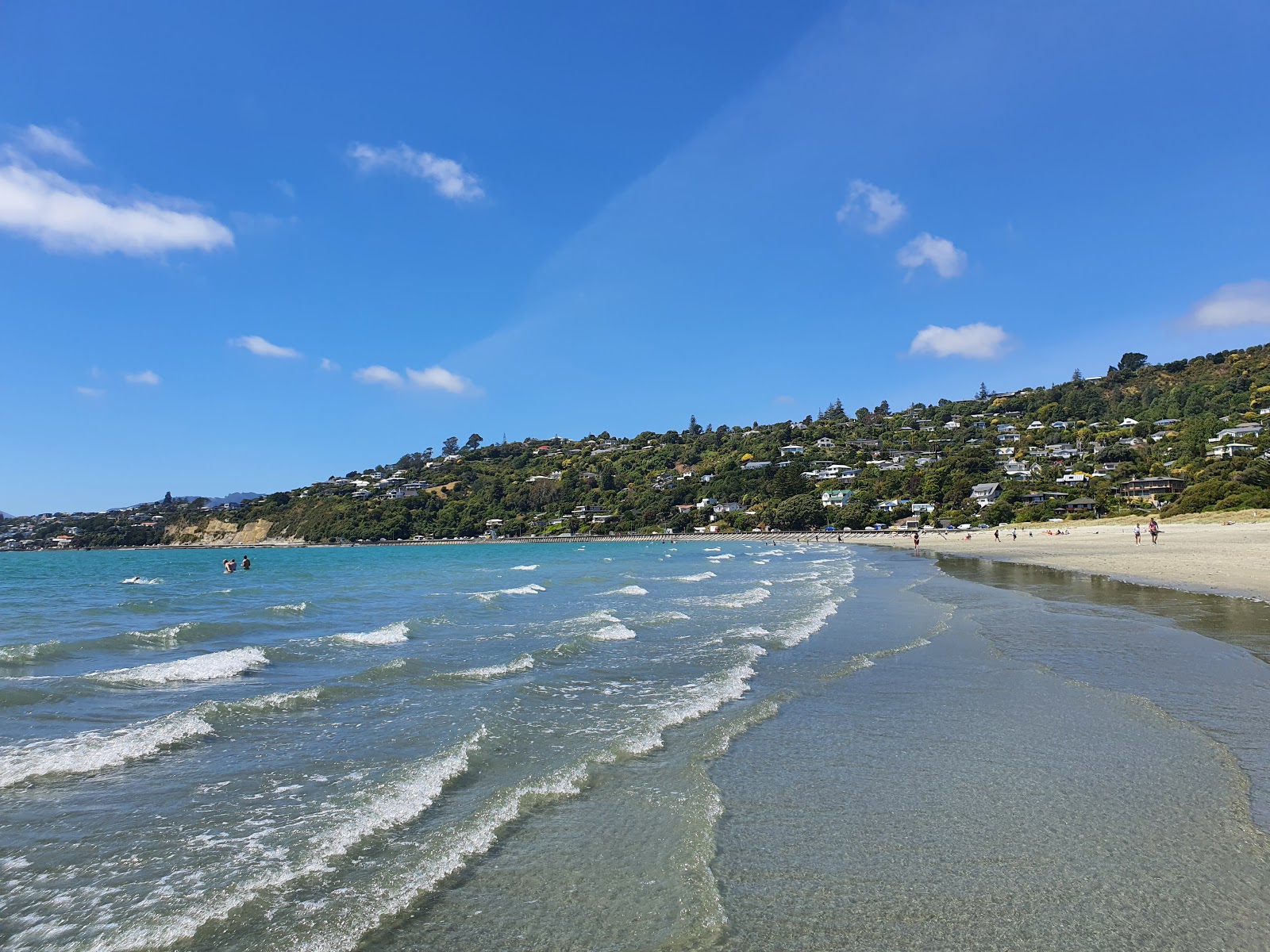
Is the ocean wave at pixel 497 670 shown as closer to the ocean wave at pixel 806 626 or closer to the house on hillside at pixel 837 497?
the ocean wave at pixel 806 626

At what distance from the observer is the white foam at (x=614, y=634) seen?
662 inches

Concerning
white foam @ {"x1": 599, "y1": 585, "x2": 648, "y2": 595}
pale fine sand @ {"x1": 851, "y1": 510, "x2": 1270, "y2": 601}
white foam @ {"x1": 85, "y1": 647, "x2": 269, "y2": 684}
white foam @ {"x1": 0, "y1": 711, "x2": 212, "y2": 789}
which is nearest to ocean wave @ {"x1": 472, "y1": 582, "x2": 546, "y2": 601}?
white foam @ {"x1": 599, "y1": 585, "x2": 648, "y2": 595}

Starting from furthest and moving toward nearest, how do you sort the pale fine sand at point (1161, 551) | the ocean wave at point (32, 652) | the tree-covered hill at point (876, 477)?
the tree-covered hill at point (876, 477) → the pale fine sand at point (1161, 551) → the ocean wave at point (32, 652)

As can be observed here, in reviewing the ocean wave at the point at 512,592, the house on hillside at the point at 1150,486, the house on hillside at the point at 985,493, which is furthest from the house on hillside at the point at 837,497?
the ocean wave at the point at 512,592

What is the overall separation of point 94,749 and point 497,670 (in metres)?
6.04

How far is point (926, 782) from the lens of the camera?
6.99m

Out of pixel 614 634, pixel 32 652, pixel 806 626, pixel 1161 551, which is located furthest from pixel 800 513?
pixel 32 652

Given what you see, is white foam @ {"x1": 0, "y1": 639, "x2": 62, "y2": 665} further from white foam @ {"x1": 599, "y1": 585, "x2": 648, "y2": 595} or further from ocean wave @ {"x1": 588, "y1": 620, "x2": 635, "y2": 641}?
white foam @ {"x1": 599, "y1": 585, "x2": 648, "y2": 595}

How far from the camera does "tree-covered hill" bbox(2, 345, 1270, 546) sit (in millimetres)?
95312

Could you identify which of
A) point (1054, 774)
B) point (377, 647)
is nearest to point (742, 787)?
point (1054, 774)

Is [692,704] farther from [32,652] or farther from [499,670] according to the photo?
[32,652]

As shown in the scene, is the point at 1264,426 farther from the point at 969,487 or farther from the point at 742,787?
the point at 742,787

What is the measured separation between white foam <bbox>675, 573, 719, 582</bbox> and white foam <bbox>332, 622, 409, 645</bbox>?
19.0 metres

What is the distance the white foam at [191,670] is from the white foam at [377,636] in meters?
2.39
